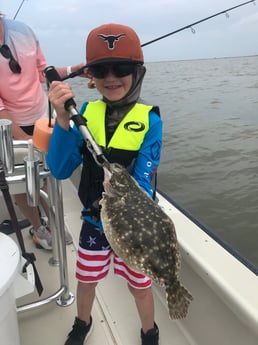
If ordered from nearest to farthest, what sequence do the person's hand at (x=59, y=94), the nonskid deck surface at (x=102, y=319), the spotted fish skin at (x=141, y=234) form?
the spotted fish skin at (x=141, y=234) < the person's hand at (x=59, y=94) < the nonskid deck surface at (x=102, y=319)

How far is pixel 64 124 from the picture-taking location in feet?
5.49

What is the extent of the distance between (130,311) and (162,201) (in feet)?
2.84

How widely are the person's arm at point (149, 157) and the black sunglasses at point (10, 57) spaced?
140cm

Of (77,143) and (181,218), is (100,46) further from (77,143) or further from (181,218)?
(181,218)

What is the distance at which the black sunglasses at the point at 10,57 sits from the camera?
8.75ft

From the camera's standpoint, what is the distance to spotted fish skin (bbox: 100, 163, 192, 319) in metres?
1.26

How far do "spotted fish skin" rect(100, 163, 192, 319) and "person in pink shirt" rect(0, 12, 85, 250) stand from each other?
1536 mm

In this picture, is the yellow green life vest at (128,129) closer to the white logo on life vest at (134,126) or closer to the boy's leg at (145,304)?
the white logo on life vest at (134,126)

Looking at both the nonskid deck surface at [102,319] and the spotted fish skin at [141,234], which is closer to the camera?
the spotted fish skin at [141,234]

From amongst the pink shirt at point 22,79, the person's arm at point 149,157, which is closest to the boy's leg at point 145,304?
the person's arm at point 149,157

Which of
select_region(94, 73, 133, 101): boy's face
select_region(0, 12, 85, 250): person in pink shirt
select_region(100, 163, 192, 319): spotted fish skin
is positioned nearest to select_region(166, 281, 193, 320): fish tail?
select_region(100, 163, 192, 319): spotted fish skin

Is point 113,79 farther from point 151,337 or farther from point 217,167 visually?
point 217,167

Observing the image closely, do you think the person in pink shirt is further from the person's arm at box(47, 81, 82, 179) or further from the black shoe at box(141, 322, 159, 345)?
the black shoe at box(141, 322, 159, 345)

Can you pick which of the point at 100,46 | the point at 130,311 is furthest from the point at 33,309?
the point at 100,46
